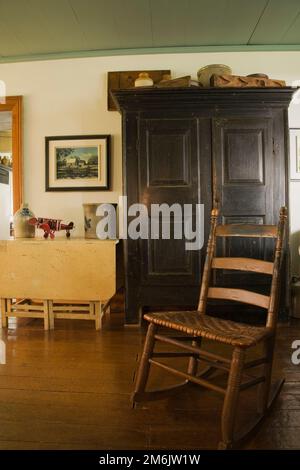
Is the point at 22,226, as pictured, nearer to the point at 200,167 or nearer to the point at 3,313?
the point at 3,313

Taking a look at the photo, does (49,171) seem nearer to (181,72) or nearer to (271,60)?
(181,72)

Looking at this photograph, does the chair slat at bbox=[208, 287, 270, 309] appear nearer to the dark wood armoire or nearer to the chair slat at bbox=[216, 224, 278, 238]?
the chair slat at bbox=[216, 224, 278, 238]

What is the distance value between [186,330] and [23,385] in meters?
0.96

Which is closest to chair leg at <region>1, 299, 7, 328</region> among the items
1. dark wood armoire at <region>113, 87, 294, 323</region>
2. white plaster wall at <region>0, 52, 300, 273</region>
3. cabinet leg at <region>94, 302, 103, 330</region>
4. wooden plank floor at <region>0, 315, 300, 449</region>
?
wooden plank floor at <region>0, 315, 300, 449</region>

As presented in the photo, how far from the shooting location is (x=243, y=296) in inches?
63.9

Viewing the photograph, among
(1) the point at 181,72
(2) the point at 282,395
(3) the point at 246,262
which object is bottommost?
(2) the point at 282,395

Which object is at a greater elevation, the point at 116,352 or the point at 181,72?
the point at 181,72

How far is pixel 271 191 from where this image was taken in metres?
2.65

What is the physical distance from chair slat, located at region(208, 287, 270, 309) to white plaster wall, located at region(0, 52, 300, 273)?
1.82m

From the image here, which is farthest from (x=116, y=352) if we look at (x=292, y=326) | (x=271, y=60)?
(x=271, y=60)

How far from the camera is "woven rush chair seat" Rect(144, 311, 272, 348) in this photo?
1292 millimetres

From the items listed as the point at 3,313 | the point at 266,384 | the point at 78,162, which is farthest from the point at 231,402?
the point at 78,162

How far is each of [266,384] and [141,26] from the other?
290 cm

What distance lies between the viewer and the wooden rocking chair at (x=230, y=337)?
1.25 m
